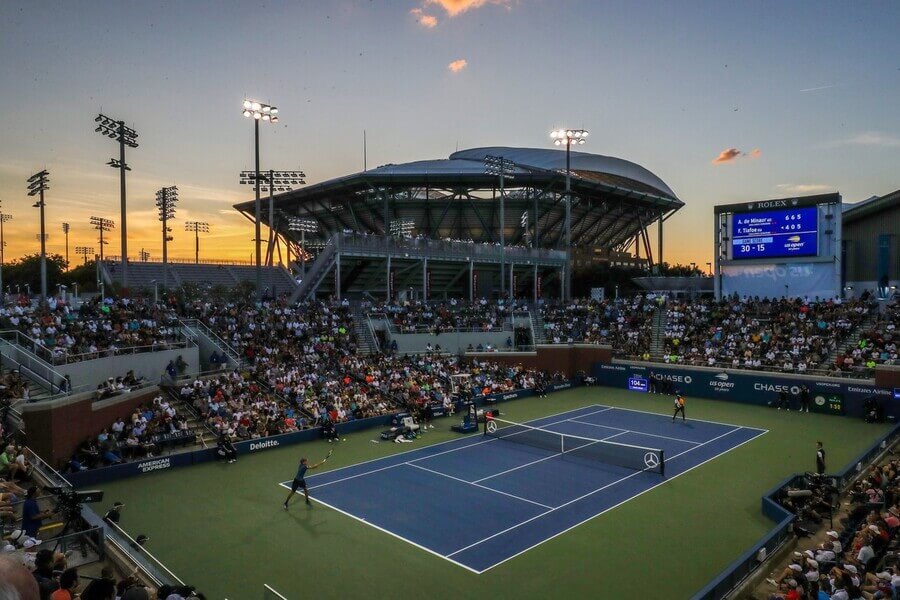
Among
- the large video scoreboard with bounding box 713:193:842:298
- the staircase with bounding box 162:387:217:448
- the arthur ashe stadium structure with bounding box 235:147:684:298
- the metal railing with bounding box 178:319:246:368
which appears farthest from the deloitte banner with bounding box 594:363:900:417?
the staircase with bounding box 162:387:217:448

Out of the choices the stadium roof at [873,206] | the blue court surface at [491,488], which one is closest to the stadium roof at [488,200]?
the stadium roof at [873,206]

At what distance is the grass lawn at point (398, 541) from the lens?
1280 centimetres

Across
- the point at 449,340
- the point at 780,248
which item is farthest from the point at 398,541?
the point at 780,248

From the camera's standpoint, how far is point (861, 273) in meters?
42.6

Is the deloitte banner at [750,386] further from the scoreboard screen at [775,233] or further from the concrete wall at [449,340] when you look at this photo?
the scoreboard screen at [775,233]

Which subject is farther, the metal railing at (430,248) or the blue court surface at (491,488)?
the metal railing at (430,248)

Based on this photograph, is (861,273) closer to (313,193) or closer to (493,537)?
(493,537)

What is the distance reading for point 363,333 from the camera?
39.2 m

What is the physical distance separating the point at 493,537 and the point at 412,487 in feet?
14.8

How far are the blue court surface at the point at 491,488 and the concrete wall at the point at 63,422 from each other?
23.2 ft

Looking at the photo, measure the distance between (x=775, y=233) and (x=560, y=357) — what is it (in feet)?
53.4

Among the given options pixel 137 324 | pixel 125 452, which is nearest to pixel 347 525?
pixel 125 452

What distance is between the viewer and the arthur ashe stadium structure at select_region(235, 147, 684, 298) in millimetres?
49469

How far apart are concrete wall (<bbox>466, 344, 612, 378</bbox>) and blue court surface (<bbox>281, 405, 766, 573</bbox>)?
→ 1358 cm
